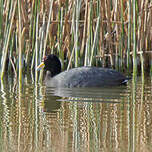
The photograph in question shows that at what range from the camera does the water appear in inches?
171

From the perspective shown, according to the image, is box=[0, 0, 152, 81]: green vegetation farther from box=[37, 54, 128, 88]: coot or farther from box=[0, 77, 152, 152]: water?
box=[0, 77, 152, 152]: water

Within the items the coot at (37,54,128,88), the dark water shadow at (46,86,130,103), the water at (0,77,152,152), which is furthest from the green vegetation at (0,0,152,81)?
the water at (0,77,152,152)

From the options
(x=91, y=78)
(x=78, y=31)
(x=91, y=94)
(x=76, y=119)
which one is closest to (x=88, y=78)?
(x=91, y=78)

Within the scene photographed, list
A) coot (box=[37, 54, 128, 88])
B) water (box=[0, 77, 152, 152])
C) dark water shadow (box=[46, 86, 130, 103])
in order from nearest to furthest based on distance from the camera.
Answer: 1. water (box=[0, 77, 152, 152])
2. dark water shadow (box=[46, 86, 130, 103])
3. coot (box=[37, 54, 128, 88])

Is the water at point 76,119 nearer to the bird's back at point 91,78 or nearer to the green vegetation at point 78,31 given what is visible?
the bird's back at point 91,78

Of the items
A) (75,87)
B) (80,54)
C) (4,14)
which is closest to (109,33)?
(80,54)

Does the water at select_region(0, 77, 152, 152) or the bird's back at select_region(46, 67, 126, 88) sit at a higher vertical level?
the bird's back at select_region(46, 67, 126, 88)

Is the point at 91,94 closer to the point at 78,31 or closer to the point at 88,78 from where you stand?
the point at 88,78

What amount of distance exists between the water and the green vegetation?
3.13 ft

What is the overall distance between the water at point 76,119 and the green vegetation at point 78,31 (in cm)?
95

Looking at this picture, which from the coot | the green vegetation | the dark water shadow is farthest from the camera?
the green vegetation

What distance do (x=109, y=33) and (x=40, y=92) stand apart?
2.19m

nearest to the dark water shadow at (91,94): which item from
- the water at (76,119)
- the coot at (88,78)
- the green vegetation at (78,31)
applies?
the water at (76,119)

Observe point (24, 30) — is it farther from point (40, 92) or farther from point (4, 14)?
point (40, 92)
